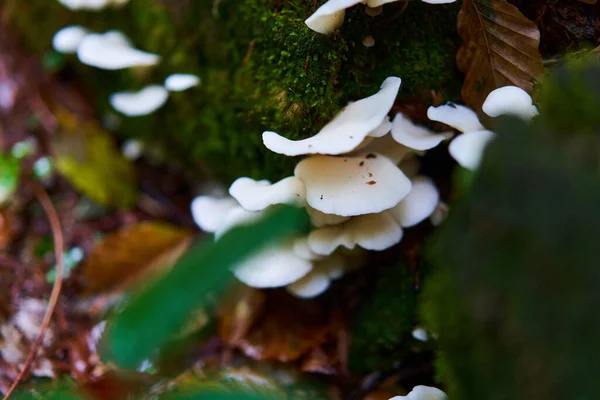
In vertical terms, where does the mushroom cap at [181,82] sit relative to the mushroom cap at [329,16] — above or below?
below

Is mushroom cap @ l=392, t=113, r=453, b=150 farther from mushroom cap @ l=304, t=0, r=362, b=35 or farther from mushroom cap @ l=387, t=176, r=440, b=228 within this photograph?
mushroom cap @ l=304, t=0, r=362, b=35

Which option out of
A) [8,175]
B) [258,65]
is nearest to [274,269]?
[258,65]

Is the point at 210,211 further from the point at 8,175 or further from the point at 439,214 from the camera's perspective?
the point at 8,175

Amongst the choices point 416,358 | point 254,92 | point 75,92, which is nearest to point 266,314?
point 416,358

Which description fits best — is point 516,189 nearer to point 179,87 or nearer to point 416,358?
point 416,358

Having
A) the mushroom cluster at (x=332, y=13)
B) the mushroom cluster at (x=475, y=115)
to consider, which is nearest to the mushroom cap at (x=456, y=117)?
the mushroom cluster at (x=475, y=115)

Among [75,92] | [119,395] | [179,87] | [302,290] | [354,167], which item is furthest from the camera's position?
[75,92]

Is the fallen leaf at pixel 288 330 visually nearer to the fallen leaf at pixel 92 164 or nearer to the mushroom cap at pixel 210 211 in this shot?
the mushroom cap at pixel 210 211
